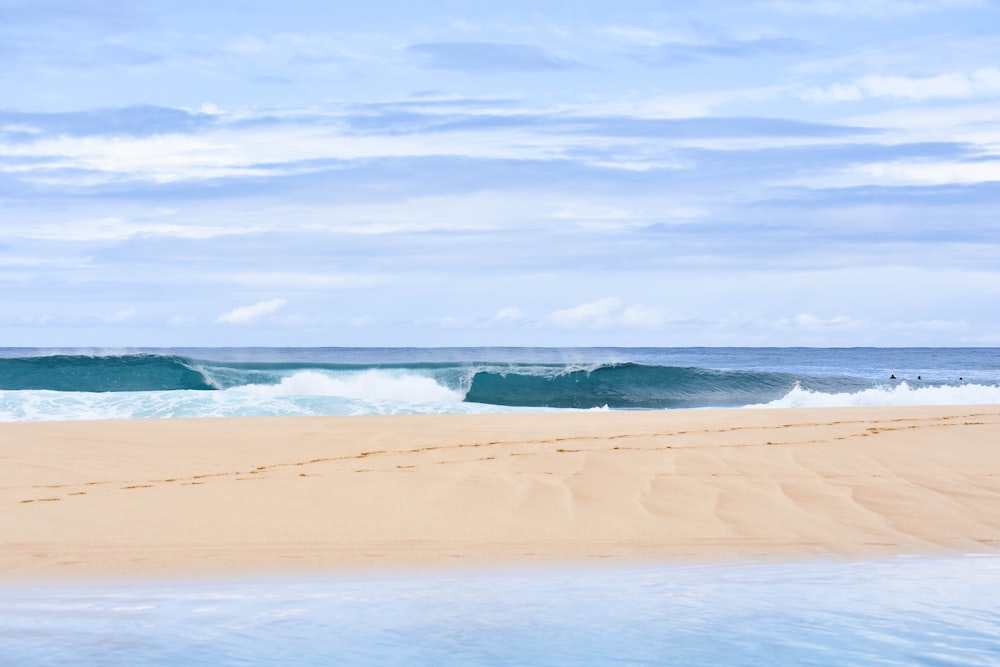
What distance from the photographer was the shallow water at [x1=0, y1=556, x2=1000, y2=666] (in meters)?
4.06

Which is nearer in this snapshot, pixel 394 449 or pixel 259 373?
pixel 394 449

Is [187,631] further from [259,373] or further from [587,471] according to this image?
[259,373]

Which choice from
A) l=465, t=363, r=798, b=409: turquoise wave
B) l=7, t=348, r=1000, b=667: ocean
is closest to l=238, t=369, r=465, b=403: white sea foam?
l=465, t=363, r=798, b=409: turquoise wave

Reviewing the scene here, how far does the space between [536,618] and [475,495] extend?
2.91 metres

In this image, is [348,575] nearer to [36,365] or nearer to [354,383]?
[354,383]

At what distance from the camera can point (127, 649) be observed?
4.11m

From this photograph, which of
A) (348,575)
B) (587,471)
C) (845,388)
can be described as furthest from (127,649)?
(845,388)

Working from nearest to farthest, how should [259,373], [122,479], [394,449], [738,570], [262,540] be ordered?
[738,570] → [262,540] → [122,479] → [394,449] → [259,373]

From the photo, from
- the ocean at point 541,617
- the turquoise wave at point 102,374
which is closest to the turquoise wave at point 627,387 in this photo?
the turquoise wave at point 102,374

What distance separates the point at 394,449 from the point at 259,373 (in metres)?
22.2

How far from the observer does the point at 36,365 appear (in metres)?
31.6

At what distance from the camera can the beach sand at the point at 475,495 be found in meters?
6.09

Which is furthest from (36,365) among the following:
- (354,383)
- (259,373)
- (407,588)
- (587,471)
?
(407,588)

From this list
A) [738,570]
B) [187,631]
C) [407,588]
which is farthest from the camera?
[738,570]
